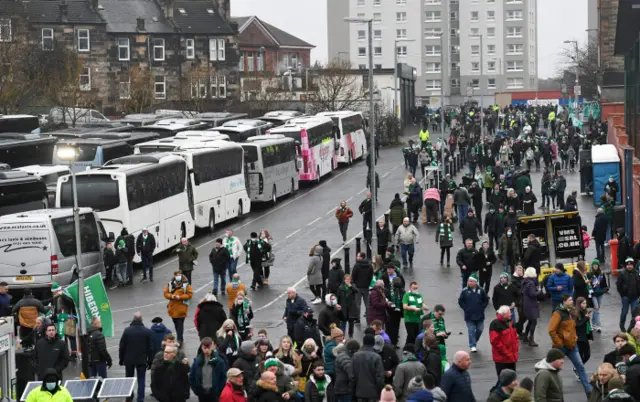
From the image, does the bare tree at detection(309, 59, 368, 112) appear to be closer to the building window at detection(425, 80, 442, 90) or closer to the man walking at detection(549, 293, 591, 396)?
the building window at detection(425, 80, 442, 90)

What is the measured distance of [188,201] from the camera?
42.7 m

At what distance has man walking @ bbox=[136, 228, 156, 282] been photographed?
1380 inches

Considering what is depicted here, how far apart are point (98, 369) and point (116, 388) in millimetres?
3779

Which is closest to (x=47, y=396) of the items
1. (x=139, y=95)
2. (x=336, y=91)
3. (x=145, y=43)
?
(x=139, y=95)

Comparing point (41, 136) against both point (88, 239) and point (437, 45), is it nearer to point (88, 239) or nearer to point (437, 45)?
point (88, 239)

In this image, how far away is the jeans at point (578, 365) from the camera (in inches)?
813

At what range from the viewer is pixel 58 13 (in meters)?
98.8

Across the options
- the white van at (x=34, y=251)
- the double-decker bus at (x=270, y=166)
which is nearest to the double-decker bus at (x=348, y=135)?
the double-decker bus at (x=270, y=166)

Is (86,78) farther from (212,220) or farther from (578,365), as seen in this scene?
(578,365)

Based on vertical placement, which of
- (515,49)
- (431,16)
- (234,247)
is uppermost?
(431,16)

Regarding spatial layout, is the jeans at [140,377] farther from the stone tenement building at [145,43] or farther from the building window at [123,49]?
the building window at [123,49]

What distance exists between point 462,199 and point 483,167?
64.8 feet

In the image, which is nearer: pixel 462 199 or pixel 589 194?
pixel 462 199

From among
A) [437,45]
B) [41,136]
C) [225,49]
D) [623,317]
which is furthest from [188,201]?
[437,45]
